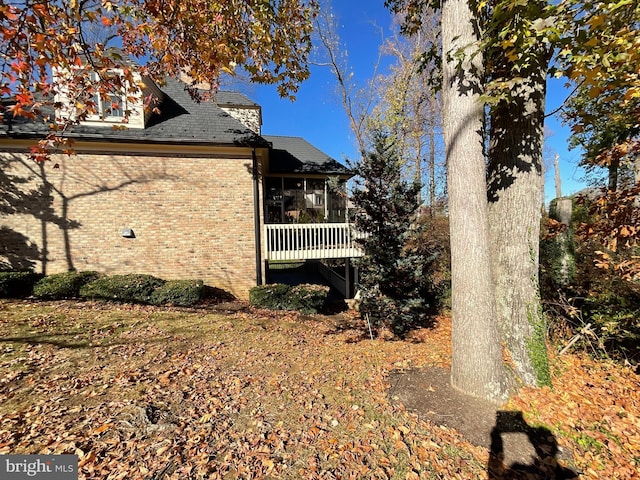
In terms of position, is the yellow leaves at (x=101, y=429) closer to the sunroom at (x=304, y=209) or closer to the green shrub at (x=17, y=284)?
the sunroom at (x=304, y=209)

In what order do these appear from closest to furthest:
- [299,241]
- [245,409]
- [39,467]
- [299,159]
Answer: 1. [39,467]
2. [245,409]
3. [299,241]
4. [299,159]

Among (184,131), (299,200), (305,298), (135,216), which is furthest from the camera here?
(299,200)

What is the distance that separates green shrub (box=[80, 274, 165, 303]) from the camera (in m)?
7.33

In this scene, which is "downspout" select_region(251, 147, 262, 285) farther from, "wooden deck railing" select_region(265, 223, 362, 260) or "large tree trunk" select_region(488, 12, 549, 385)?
"large tree trunk" select_region(488, 12, 549, 385)

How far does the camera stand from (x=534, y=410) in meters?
3.22

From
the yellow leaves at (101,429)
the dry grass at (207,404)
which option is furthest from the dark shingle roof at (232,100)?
the yellow leaves at (101,429)

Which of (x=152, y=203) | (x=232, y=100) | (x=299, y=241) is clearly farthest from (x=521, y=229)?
(x=232, y=100)

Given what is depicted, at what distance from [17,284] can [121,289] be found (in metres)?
2.51

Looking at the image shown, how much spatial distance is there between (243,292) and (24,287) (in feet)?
18.9

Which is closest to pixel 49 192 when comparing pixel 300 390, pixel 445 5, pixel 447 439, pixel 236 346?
pixel 236 346

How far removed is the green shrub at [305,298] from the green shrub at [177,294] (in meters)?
2.78

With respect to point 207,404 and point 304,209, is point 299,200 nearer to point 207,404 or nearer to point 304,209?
point 304,209

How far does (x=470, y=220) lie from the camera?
Result: 10.7ft

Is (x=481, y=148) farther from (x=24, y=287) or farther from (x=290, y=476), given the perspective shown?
(x=24, y=287)
